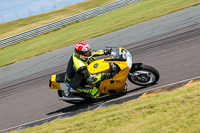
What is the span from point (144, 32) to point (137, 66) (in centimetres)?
862

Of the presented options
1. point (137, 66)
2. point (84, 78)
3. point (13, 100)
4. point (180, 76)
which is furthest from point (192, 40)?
point (13, 100)

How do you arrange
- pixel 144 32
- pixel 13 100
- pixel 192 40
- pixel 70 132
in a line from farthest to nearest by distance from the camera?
pixel 144 32, pixel 192 40, pixel 13 100, pixel 70 132

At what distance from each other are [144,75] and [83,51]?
70.4 inches

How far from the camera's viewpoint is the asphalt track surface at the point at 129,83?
8192mm

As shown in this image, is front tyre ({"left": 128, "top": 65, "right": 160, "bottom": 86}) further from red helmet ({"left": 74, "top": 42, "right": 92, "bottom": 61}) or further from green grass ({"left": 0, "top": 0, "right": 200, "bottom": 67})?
green grass ({"left": 0, "top": 0, "right": 200, "bottom": 67})

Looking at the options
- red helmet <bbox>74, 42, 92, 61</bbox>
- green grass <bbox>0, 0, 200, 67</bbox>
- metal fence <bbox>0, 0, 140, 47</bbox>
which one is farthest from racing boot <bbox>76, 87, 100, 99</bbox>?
metal fence <bbox>0, 0, 140, 47</bbox>

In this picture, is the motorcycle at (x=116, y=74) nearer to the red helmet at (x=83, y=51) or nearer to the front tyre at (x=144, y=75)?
the front tyre at (x=144, y=75)

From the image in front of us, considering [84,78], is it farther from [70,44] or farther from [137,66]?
[70,44]

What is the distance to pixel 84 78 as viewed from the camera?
291 inches

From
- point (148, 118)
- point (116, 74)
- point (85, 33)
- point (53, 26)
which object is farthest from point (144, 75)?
point (53, 26)

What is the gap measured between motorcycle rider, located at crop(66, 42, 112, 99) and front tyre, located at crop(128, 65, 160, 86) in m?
0.66

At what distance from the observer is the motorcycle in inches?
281

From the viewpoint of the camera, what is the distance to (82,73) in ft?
23.4

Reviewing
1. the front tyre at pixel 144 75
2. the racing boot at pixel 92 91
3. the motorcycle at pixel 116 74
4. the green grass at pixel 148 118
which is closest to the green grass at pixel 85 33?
the motorcycle at pixel 116 74
